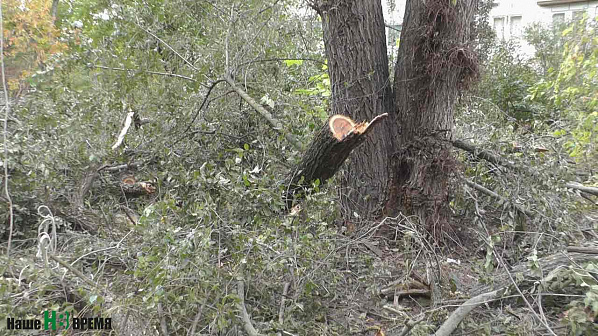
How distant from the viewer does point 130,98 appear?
4039 millimetres

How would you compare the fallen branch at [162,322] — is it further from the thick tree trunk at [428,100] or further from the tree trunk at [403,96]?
the thick tree trunk at [428,100]

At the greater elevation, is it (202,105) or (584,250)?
(202,105)

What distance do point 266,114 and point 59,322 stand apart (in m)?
2.09

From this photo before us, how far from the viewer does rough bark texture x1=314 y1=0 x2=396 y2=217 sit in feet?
10.8

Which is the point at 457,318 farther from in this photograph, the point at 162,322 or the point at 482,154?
the point at 482,154

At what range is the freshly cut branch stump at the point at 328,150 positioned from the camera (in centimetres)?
258

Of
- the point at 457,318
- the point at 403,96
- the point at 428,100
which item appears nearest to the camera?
the point at 457,318

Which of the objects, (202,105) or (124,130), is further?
(124,130)

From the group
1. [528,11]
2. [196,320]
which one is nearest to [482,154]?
[196,320]

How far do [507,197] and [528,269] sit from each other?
1291 millimetres

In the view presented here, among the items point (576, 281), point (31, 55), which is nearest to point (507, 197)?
point (576, 281)

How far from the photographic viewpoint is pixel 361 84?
3.33 m

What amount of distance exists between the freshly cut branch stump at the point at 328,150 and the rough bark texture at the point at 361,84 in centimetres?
58

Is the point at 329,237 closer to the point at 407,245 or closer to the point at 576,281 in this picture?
the point at 407,245
